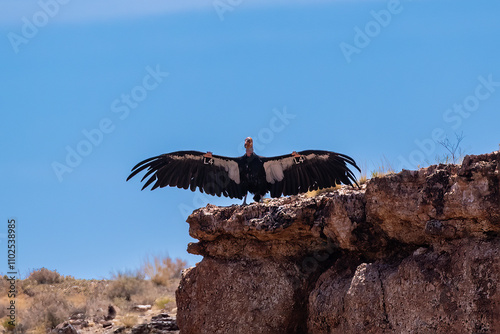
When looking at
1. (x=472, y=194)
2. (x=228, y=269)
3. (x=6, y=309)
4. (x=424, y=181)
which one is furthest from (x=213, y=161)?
(x=6, y=309)

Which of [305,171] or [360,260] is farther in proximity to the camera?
[305,171]

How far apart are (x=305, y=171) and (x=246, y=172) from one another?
1.05 m

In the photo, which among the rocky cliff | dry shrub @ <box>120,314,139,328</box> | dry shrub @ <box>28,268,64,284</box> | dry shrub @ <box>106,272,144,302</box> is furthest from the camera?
dry shrub @ <box>28,268,64,284</box>

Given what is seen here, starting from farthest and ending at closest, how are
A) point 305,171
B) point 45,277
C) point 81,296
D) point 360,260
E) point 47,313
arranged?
point 45,277 → point 81,296 → point 47,313 → point 305,171 → point 360,260

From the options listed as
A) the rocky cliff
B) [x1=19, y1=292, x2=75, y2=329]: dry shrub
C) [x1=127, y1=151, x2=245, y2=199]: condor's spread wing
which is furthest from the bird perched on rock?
[x1=19, y1=292, x2=75, y2=329]: dry shrub

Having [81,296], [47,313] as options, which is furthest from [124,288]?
[47,313]

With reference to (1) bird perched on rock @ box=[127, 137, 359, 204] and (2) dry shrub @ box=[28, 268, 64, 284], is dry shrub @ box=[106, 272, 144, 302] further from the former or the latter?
(1) bird perched on rock @ box=[127, 137, 359, 204]

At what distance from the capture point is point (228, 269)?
9.61 meters

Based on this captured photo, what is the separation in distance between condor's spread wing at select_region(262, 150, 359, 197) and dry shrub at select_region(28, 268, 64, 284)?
12358mm

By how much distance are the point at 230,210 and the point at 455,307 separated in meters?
3.91

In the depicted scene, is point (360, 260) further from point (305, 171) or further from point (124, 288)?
point (124, 288)

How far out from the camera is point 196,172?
11289 millimetres

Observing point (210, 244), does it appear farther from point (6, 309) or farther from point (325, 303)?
point (6, 309)

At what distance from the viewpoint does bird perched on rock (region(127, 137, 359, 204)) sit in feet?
35.6
